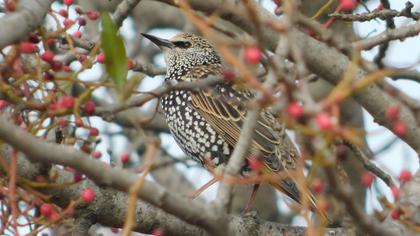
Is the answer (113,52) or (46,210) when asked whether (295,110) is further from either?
(46,210)

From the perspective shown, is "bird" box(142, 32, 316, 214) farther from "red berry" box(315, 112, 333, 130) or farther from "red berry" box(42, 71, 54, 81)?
"red berry" box(315, 112, 333, 130)

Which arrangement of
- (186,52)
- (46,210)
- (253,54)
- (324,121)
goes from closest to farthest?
1. (324,121)
2. (253,54)
3. (46,210)
4. (186,52)

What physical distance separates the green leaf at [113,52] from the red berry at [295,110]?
1258 mm

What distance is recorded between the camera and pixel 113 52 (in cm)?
390

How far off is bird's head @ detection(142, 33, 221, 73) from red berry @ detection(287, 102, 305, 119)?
18.9 ft

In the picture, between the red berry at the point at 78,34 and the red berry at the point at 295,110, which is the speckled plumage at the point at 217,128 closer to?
the red berry at the point at 78,34

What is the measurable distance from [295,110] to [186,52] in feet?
20.2

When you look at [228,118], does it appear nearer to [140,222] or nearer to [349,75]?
[140,222]

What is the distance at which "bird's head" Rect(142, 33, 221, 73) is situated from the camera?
8672mm

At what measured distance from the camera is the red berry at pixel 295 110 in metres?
2.71

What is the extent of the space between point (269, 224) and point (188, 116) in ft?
6.42

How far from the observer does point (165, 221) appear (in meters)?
5.46

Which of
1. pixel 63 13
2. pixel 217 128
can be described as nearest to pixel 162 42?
pixel 217 128

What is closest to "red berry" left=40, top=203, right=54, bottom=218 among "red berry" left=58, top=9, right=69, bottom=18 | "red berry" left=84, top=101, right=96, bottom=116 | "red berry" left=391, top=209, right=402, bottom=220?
"red berry" left=84, top=101, right=96, bottom=116
